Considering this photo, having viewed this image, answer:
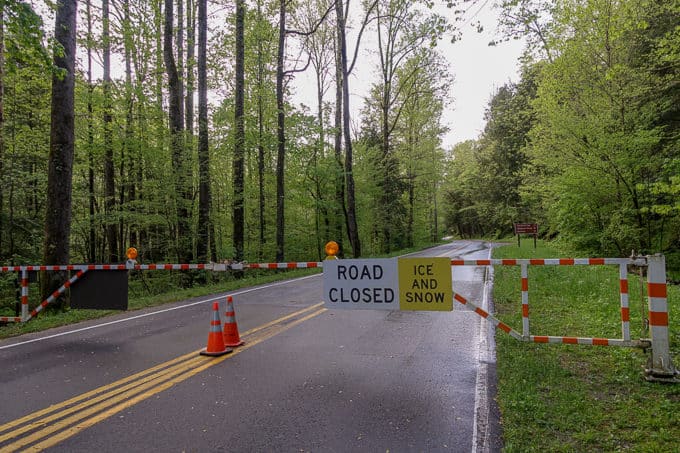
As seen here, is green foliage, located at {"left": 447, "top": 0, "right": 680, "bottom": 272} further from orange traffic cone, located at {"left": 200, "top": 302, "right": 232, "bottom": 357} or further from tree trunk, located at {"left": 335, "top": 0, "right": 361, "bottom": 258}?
Result: orange traffic cone, located at {"left": 200, "top": 302, "right": 232, "bottom": 357}

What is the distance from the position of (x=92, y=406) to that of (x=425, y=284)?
12.3 ft

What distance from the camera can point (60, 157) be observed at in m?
9.57

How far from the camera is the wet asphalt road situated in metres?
3.30

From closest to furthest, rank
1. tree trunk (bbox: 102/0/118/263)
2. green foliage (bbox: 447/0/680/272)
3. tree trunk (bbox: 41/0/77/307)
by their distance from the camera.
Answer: tree trunk (bbox: 41/0/77/307), green foliage (bbox: 447/0/680/272), tree trunk (bbox: 102/0/118/263)

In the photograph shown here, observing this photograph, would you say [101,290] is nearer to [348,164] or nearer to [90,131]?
[90,131]

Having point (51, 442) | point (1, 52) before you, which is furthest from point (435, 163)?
point (51, 442)

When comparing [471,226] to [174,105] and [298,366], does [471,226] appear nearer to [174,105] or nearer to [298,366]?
[174,105]

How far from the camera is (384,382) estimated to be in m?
4.49

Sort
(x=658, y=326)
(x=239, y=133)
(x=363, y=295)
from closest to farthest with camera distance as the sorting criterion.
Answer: (x=658, y=326) → (x=363, y=295) → (x=239, y=133)

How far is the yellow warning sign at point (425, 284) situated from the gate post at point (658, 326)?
2079mm

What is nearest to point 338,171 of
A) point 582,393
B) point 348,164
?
point 348,164

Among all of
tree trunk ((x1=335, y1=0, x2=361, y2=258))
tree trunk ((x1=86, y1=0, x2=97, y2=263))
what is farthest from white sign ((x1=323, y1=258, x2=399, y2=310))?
tree trunk ((x1=335, y1=0, x2=361, y2=258))

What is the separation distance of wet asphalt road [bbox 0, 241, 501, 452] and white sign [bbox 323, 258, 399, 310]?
77cm

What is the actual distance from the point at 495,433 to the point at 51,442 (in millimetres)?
3599
